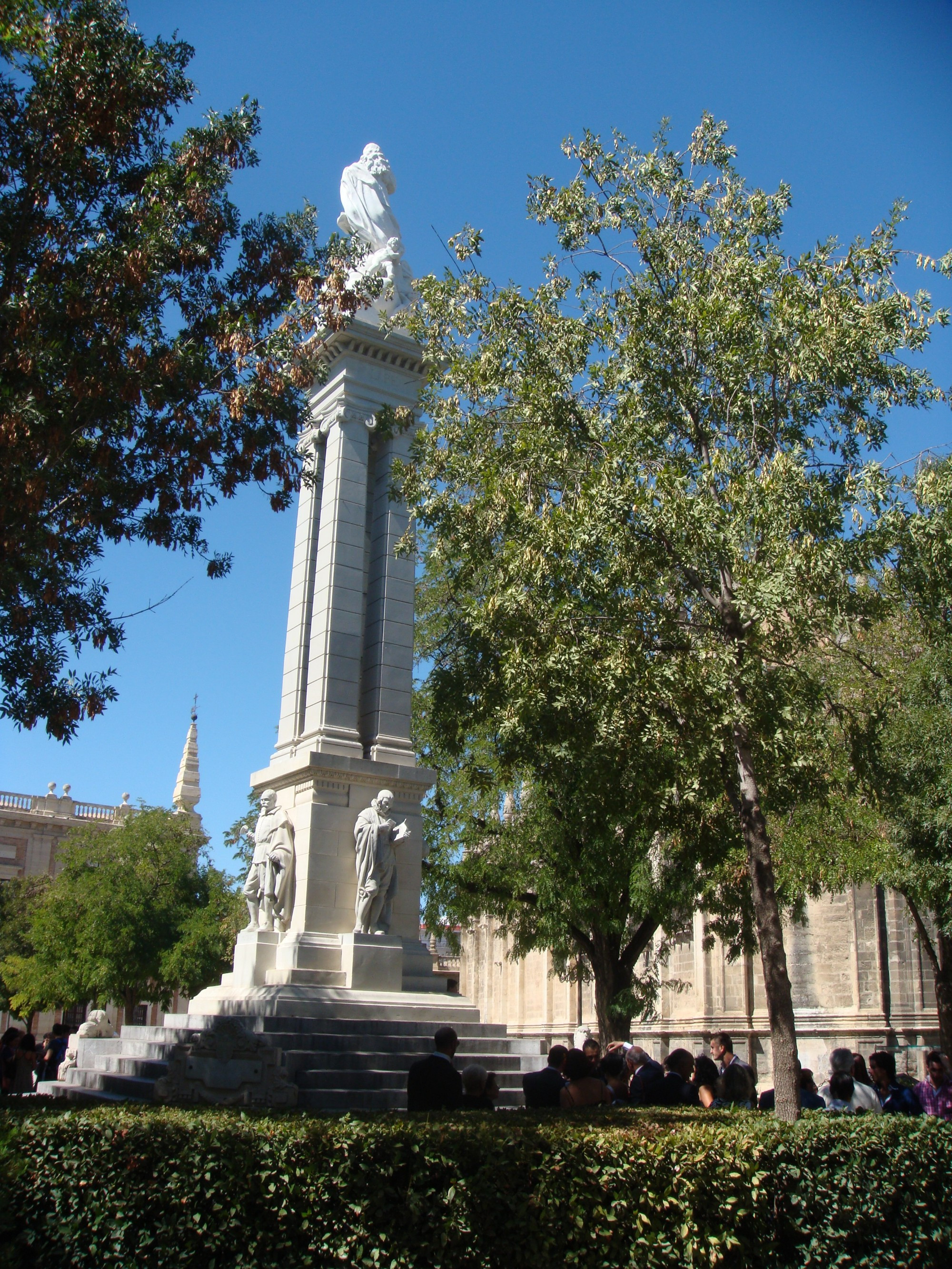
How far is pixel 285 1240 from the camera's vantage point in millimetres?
5926

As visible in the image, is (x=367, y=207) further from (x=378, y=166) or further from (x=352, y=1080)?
(x=352, y=1080)

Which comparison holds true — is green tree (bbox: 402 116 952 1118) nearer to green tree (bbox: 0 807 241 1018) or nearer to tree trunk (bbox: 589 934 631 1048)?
tree trunk (bbox: 589 934 631 1048)

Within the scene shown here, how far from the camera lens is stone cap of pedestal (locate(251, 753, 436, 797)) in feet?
47.7

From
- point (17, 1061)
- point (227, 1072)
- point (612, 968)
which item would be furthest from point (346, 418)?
point (612, 968)

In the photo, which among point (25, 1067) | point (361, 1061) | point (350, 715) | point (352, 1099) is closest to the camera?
point (352, 1099)

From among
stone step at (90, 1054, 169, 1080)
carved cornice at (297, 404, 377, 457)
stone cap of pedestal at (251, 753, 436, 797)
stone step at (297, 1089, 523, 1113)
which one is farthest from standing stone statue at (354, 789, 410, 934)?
carved cornice at (297, 404, 377, 457)

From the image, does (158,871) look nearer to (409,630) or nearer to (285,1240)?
(409,630)

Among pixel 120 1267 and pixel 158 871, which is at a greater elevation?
pixel 158 871

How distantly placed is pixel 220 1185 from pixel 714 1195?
2.88 m

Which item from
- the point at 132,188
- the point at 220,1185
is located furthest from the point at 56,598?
the point at 220,1185

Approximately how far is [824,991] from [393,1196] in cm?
2987

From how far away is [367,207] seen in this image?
17.9 m

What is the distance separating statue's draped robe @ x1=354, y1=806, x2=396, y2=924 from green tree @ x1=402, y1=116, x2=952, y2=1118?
240 cm

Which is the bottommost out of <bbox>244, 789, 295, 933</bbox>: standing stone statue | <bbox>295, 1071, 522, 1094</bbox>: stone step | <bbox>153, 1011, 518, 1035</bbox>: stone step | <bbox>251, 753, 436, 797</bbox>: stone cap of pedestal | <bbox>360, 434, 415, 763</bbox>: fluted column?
<bbox>295, 1071, 522, 1094</bbox>: stone step
